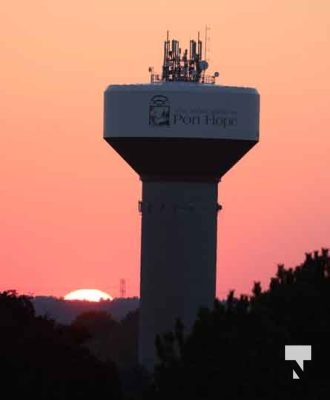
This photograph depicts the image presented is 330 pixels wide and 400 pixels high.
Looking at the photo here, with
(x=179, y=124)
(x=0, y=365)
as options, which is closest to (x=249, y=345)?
(x=0, y=365)

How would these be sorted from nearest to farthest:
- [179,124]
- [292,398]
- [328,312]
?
[292,398] → [328,312] → [179,124]

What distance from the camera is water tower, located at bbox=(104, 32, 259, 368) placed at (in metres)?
126

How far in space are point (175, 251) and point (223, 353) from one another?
48561mm

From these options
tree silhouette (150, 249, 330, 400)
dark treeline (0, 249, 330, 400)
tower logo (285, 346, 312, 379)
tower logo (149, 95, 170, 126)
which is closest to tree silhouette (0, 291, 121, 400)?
dark treeline (0, 249, 330, 400)

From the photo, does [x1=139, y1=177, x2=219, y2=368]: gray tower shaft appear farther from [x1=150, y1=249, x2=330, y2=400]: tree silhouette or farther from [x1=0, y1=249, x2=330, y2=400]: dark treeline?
[x1=150, y1=249, x2=330, y2=400]: tree silhouette

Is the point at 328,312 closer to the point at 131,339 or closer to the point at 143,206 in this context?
the point at 143,206

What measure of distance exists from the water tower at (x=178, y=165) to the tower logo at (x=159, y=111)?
0.05m

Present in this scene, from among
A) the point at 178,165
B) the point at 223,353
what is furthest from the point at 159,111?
the point at 223,353

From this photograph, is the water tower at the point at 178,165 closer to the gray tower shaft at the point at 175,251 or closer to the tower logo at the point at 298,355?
the gray tower shaft at the point at 175,251

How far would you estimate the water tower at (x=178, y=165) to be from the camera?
4980 inches

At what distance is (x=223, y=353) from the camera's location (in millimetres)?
81625

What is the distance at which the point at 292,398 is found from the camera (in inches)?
3091

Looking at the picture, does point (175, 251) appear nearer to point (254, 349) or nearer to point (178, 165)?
point (178, 165)

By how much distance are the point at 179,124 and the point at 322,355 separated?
46176 mm
